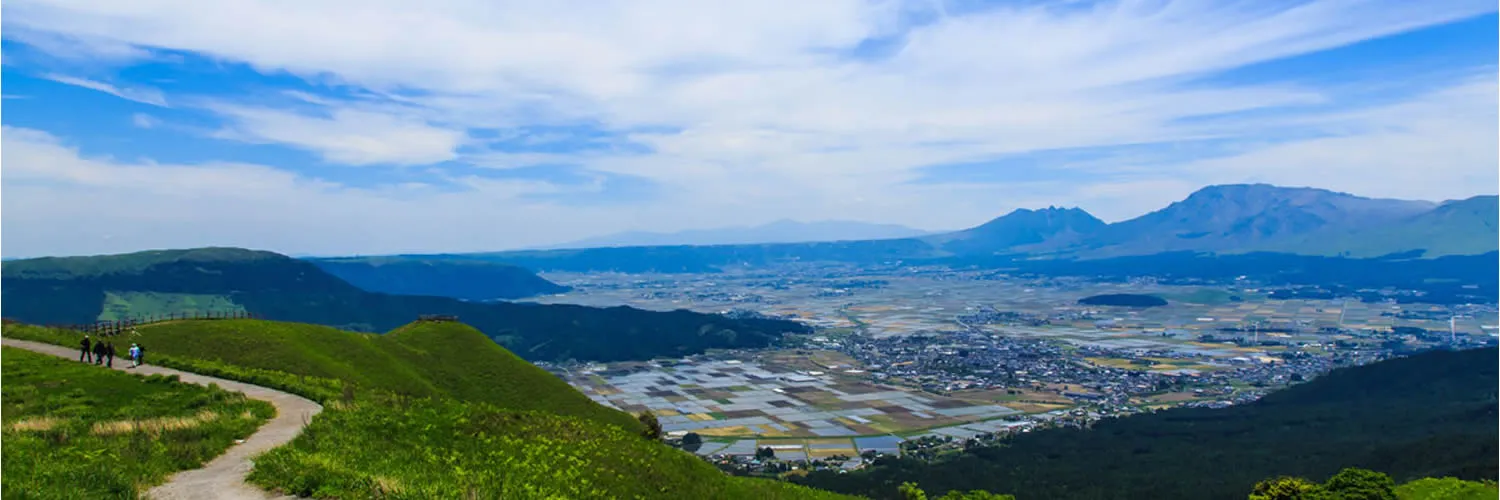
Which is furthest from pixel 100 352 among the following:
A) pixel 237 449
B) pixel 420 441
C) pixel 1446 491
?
pixel 1446 491

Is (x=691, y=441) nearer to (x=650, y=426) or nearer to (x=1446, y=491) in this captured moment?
(x=650, y=426)

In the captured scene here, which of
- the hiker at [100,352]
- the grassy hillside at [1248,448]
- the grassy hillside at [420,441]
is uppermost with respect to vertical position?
the hiker at [100,352]

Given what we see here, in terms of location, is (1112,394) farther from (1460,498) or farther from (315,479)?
(315,479)

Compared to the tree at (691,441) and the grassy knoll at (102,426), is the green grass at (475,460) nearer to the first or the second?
the grassy knoll at (102,426)

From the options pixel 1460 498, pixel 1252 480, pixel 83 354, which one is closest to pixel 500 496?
pixel 83 354

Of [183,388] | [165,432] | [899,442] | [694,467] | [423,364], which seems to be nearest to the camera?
[165,432]

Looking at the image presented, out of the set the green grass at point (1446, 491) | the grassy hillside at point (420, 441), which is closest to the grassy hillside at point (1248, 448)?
the green grass at point (1446, 491)
